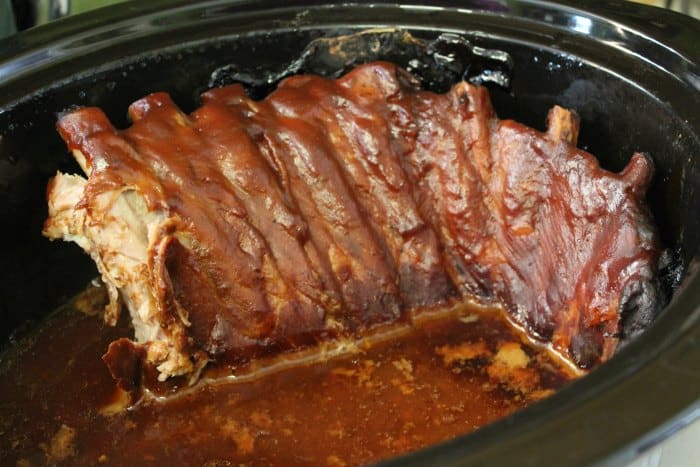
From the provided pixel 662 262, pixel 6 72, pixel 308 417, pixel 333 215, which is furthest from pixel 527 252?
pixel 6 72

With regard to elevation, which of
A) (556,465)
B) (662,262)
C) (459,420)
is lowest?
(459,420)

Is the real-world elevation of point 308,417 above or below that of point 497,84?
below

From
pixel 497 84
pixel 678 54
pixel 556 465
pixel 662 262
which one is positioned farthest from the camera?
pixel 497 84

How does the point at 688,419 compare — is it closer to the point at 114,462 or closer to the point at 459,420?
the point at 459,420

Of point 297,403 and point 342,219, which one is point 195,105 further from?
point 297,403

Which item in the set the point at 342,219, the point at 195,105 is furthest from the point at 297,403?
the point at 195,105

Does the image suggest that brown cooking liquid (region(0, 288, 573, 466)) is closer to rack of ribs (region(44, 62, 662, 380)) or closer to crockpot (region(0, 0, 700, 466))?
rack of ribs (region(44, 62, 662, 380))
